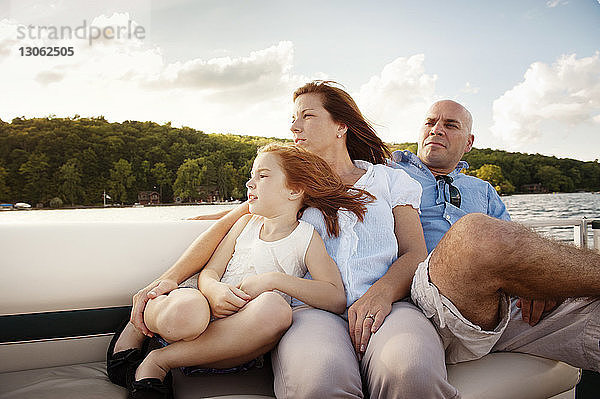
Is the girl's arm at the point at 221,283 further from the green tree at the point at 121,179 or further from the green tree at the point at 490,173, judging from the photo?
the green tree at the point at 121,179

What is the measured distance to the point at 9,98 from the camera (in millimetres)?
13398

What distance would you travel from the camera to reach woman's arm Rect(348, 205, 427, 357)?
1.40 m

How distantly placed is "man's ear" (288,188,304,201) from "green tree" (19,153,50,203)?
1526 cm

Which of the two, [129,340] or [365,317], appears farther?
[129,340]

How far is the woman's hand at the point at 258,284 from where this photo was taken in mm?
1461

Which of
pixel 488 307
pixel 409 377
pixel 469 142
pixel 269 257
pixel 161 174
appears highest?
pixel 161 174

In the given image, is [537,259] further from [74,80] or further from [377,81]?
[74,80]

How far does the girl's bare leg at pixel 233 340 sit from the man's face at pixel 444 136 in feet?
4.18

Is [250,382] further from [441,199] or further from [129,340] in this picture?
[441,199]

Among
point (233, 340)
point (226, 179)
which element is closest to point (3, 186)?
point (226, 179)

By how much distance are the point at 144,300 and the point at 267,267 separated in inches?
15.0

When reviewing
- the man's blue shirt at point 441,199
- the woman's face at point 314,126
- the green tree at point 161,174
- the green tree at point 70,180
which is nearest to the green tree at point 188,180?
the green tree at point 161,174

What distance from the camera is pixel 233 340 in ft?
4.34

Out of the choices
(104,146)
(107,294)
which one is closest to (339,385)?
(107,294)
